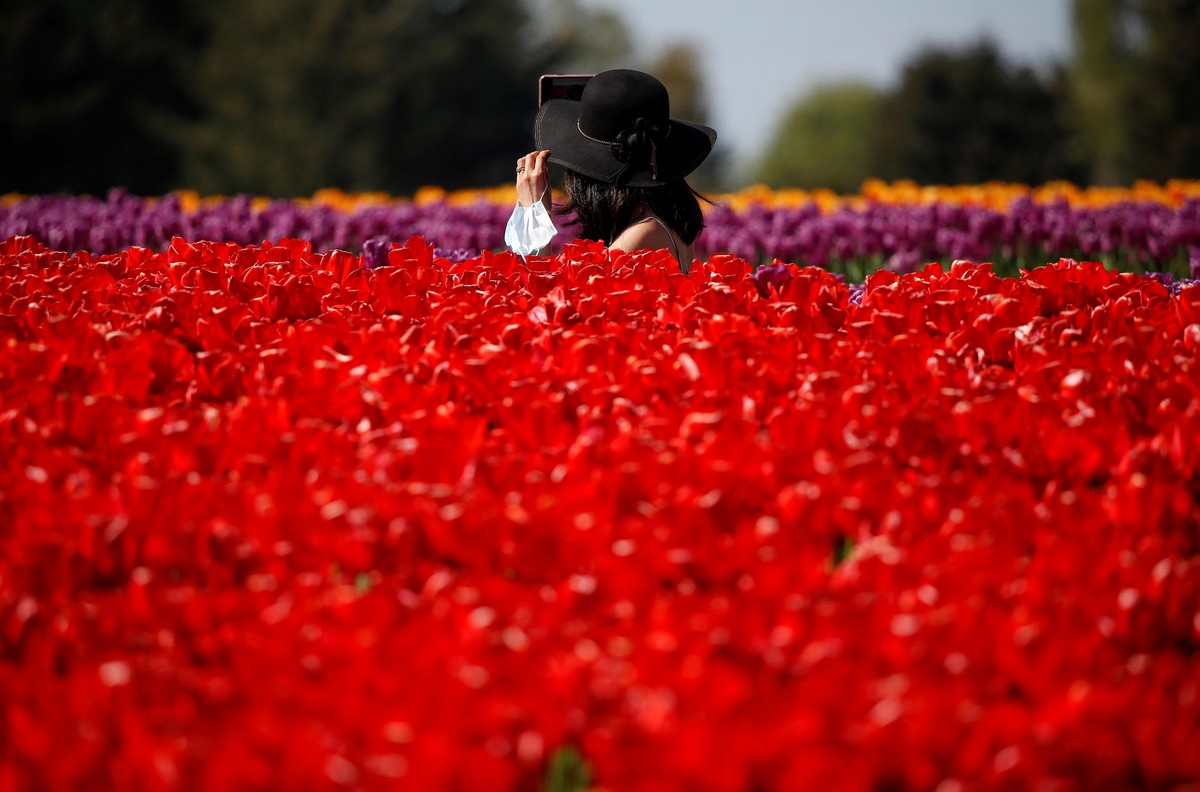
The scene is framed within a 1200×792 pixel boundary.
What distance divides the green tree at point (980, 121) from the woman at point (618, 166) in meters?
29.1

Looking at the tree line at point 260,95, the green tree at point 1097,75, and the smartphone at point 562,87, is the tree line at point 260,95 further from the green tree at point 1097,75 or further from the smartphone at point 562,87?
the smartphone at point 562,87

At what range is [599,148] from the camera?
5105 millimetres

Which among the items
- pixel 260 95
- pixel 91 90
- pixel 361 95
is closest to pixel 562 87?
pixel 91 90

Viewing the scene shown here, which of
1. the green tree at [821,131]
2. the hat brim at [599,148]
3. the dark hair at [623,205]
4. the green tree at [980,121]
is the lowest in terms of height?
the green tree at [821,131]

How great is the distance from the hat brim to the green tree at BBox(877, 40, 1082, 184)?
29101 millimetres

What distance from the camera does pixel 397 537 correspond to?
2273 mm

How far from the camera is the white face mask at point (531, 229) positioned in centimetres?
532

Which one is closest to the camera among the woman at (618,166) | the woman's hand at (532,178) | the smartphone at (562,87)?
the woman at (618,166)

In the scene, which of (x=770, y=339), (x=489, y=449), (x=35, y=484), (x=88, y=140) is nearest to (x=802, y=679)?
(x=489, y=449)

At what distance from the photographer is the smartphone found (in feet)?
17.9

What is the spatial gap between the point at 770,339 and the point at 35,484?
73.3 inches

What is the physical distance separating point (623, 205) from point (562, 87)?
0.57 metres

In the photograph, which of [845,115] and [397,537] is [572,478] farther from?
[845,115]

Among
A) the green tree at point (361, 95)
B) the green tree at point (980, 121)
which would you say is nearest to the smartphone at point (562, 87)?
the green tree at point (361, 95)
